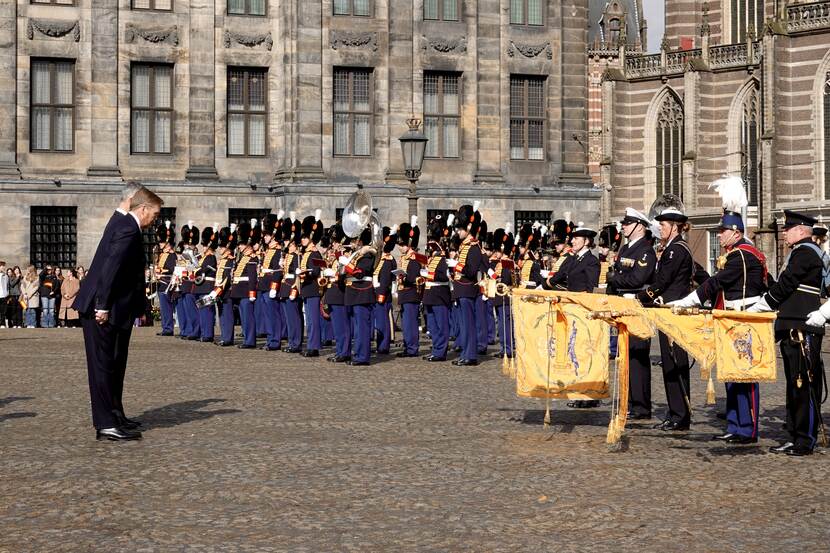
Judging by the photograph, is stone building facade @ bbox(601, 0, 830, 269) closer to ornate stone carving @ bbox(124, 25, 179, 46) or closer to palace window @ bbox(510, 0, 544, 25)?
palace window @ bbox(510, 0, 544, 25)

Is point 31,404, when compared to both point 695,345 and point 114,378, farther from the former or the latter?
point 695,345

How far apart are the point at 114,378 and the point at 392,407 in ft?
11.0

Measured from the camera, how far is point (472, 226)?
66.9 ft

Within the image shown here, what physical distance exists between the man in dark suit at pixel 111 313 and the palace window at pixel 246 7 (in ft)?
82.4

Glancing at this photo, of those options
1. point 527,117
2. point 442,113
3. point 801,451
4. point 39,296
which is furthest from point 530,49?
point 801,451

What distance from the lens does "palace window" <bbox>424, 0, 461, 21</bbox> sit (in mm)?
37031

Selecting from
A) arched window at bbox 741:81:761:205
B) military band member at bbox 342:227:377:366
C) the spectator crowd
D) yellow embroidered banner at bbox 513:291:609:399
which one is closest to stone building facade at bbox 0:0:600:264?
the spectator crowd

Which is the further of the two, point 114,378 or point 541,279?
point 541,279

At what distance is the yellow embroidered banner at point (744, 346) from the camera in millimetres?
11094

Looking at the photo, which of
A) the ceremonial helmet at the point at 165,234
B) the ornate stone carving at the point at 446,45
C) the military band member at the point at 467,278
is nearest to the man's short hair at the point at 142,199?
the military band member at the point at 467,278

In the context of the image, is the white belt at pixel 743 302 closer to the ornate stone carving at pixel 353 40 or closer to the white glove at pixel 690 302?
the white glove at pixel 690 302

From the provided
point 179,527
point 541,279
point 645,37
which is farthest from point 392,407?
point 645,37

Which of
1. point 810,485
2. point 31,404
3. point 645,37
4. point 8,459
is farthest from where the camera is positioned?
point 645,37

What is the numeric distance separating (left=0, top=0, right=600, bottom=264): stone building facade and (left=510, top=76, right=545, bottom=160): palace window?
5cm
